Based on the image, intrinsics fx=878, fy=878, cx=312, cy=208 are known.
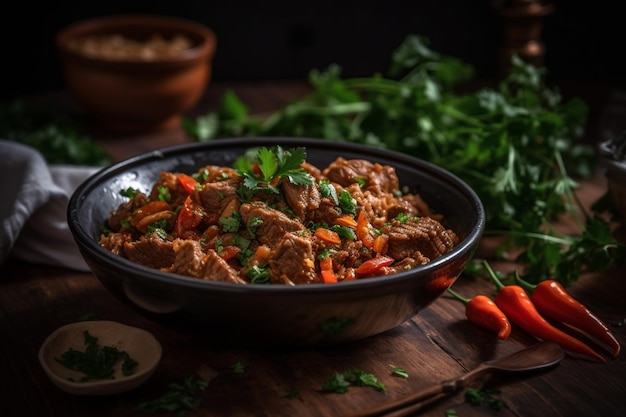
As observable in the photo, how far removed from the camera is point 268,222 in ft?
11.2

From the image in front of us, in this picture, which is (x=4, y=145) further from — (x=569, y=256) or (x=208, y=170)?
(x=569, y=256)

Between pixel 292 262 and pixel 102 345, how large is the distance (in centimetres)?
79

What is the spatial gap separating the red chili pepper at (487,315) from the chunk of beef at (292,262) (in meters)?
0.81

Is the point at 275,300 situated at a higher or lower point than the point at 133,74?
higher

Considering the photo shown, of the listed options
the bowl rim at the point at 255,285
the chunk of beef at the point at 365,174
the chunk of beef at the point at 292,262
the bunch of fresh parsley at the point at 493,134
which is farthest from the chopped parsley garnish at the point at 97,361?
the bunch of fresh parsley at the point at 493,134

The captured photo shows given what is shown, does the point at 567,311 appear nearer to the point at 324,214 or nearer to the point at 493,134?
the point at 324,214

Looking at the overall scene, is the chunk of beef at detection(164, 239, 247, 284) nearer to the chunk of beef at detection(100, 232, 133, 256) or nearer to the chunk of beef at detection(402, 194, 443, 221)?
the chunk of beef at detection(100, 232, 133, 256)

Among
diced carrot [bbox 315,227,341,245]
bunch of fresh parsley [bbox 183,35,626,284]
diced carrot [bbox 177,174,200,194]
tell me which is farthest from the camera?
bunch of fresh parsley [bbox 183,35,626,284]

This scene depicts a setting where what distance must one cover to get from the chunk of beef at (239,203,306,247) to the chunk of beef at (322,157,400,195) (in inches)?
20.3

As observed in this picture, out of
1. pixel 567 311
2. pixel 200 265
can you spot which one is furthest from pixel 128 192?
pixel 567 311

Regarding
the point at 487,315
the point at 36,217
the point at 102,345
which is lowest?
the point at 36,217

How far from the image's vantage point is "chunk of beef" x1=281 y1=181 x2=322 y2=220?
352cm

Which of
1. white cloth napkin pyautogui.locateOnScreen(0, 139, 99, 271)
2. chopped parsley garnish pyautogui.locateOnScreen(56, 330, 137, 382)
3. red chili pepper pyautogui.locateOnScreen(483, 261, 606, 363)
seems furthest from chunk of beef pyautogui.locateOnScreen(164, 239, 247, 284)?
red chili pepper pyautogui.locateOnScreen(483, 261, 606, 363)

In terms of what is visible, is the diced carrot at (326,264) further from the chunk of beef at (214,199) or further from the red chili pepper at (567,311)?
the red chili pepper at (567,311)
